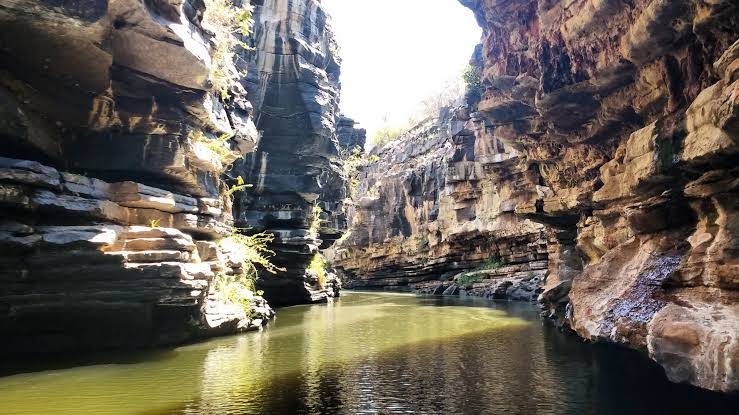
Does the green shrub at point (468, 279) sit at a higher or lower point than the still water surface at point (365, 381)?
higher

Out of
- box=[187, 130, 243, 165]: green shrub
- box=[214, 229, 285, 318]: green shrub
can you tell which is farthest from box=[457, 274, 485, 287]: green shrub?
box=[187, 130, 243, 165]: green shrub

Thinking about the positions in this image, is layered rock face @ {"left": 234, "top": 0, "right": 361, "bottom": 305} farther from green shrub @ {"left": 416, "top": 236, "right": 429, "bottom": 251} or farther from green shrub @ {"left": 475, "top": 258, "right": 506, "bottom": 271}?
green shrub @ {"left": 416, "top": 236, "right": 429, "bottom": 251}

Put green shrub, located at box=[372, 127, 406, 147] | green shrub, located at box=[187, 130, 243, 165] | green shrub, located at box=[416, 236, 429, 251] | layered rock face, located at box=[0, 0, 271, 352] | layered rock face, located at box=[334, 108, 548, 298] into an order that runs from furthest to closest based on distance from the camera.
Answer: green shrub, located at box=[372, 127, 406, 147] → green shrub, located at box=[416, 236, 429, 251] → layered rock face, located at box=[334, 108, 548, 298] → green shrub, located at box=[187, 130, 243, 165] → layered rock face, located at box=[0, 0, 271, 352]

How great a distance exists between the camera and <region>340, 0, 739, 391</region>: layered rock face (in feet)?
24.3

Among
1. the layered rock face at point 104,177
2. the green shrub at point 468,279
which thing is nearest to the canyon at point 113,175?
the layered rock face at point 104,177

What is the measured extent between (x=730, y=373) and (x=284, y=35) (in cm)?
2811

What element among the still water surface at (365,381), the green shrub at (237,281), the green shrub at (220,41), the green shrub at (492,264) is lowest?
the still water surface at (365,381)

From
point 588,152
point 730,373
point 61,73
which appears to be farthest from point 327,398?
point 588,152

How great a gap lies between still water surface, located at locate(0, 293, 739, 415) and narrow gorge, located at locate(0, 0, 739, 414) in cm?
7

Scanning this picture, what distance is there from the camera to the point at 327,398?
300 inches

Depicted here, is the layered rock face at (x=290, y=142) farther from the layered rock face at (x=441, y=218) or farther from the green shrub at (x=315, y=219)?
the layered rock face at (x=441, y=218)

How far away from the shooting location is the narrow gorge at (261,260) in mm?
7684

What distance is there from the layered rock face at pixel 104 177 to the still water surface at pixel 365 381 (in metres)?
1.32

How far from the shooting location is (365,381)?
8695 millimetres
